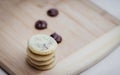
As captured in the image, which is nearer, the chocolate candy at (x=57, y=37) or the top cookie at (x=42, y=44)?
the top cookie at (x=42, y=44)

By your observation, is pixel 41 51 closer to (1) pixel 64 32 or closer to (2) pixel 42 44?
(2) pixel 42 44

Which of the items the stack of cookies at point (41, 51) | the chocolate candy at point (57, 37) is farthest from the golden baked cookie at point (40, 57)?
the chocolate candy at point (57, 37)

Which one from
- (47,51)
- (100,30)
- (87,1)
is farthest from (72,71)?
(87,1)

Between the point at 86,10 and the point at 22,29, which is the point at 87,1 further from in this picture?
the point at 22,29

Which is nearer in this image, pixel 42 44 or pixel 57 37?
pixel 42 44

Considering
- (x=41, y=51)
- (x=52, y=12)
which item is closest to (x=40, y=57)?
(x=41, y=51)

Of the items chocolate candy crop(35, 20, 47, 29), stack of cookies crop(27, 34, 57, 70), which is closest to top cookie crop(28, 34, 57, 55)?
stack of cookies crop(27, 34, 57, 70)

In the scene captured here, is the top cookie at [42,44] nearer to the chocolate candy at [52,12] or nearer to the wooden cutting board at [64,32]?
the wooden cutting board at [64,32]
